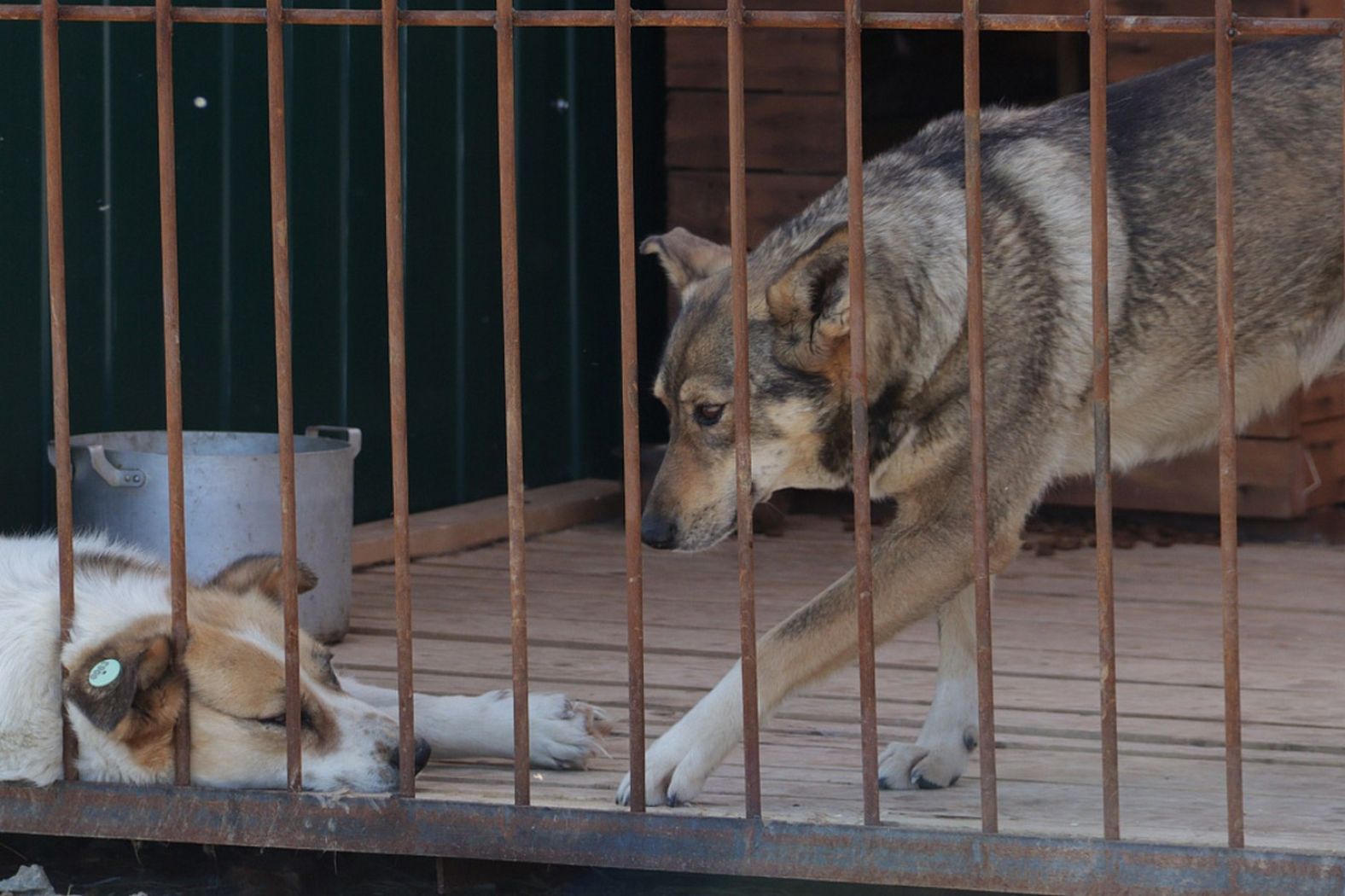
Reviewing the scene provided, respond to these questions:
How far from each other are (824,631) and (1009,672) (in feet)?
4.42

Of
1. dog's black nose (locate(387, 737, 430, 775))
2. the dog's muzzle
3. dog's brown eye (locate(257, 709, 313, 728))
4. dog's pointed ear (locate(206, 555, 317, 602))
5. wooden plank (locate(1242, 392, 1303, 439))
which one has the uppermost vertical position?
wooden plank (locate(1242, 392, 1303, 439))

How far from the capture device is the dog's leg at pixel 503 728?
3.68 m

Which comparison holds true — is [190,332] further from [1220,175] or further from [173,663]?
[1220,175]

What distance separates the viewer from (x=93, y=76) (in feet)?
17.0

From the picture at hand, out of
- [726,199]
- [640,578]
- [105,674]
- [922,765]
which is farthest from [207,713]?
[726,199]

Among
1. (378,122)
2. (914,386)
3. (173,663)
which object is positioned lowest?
(173,663)

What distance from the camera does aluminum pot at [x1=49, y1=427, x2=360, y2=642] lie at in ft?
15.4

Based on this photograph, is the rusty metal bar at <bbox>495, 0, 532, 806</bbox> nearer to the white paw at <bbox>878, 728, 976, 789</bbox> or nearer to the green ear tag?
the green ear tag

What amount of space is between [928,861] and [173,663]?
53.7 inches

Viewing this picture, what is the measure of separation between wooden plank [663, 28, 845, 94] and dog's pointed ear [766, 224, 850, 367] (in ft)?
11.1

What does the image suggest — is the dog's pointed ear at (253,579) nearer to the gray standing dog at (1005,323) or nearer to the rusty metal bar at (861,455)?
the gray standing dog at (1005,323)

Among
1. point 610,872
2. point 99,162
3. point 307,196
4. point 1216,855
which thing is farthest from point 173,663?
point 307,196

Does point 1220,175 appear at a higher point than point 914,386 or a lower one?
higher

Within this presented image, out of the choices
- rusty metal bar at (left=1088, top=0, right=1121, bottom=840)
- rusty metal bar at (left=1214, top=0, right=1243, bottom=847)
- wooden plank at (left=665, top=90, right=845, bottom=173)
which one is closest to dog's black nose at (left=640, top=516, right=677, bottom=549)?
rusty metal bar at (left=1088, top=0, right=1121, bottom=840)
